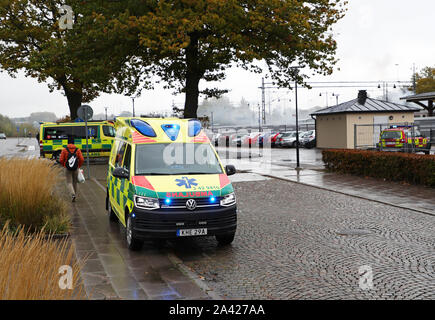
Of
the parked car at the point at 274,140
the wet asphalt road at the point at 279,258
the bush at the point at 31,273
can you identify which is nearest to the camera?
the bush at the point at 31,273

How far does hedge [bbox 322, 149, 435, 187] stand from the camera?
629 inches

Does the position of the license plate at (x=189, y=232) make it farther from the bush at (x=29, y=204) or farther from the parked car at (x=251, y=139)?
the parked car at (x=251, y=139)

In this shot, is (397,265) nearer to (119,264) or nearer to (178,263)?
(178,263)

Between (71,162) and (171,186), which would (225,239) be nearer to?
(171,186)

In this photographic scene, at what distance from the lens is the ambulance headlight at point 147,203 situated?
24.7 feet

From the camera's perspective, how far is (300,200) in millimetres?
13789

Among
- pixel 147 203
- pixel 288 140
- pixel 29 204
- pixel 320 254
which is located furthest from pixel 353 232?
pixel 288 140

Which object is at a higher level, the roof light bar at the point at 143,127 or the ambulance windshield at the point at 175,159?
the roof light bar at the point at 143,127

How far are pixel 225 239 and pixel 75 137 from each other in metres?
23.8

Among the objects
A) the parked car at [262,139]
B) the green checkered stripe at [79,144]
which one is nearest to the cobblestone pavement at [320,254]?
the green checkered stripe at [79,144]

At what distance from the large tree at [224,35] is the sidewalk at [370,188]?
5.74 meters

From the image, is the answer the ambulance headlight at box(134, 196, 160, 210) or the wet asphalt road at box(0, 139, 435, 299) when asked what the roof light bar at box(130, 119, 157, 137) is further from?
the wet asphalt road at box(0, 139, 435, 299)

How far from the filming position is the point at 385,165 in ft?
58.7

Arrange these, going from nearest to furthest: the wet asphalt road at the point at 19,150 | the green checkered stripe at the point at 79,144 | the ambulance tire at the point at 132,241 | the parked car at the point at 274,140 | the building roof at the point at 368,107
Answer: the ambulance tire at the point at 132,241
the green checkered stripe at the point at 79,144
the wet asphalt road at the point at 19,150
the building roof at the point at 368,107
the parked car at the point at 274,140
